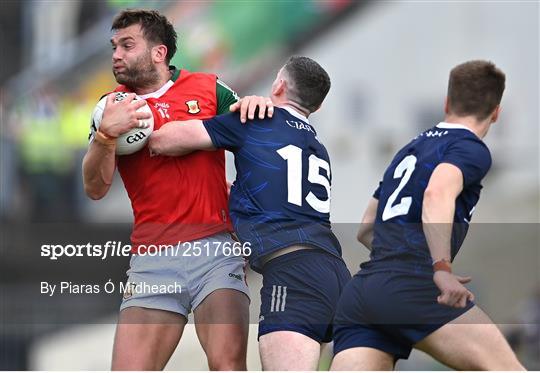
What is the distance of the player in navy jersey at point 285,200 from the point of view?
5.73 metres

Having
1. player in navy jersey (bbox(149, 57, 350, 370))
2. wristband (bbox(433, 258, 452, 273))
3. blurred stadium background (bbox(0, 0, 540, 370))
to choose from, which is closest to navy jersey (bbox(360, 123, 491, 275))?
wristband (bbox(433, 258, 452, 273))

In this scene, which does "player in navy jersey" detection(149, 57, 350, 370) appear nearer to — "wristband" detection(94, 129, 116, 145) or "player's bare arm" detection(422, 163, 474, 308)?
"wristband" detection(94, 129, 116, 145)

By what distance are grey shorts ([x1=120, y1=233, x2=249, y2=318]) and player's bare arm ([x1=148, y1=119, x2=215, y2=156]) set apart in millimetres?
429

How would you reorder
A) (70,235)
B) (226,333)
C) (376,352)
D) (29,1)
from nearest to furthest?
(376,352), (226,333), (70,235), (29,1)

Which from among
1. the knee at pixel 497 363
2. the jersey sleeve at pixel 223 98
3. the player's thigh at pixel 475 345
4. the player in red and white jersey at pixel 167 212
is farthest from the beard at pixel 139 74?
the knee at pixel 497 363

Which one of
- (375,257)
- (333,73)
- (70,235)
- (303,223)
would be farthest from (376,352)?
(333,73)

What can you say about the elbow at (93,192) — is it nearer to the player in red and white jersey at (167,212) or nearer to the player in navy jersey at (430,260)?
the player in red and white jersey at (167,212)

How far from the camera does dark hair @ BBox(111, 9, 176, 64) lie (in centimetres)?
611

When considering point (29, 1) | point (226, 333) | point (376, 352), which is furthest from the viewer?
point (29, 1)

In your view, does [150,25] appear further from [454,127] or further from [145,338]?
[454,127]

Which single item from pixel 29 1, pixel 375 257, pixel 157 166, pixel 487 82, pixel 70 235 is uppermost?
pixel 29 1

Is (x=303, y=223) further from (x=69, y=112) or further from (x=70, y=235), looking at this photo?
(x=69, y=112)

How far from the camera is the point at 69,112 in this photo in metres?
17.8

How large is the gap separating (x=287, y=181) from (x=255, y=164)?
0.17m
